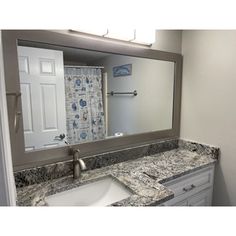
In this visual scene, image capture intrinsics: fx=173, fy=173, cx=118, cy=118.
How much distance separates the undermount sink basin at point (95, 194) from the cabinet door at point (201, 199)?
0.57 meters

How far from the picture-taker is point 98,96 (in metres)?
1.22

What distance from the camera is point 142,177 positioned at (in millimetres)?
1066

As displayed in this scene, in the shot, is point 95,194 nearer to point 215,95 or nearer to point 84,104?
point 84,104

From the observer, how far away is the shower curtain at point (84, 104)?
110 centimetres

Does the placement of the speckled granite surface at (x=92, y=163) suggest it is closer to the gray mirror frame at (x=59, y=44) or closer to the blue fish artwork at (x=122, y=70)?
the gray mirror frame at (x=59, y=44)

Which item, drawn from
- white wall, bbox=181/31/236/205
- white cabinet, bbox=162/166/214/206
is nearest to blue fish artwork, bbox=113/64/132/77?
white wall, bbox=181/31/236/205

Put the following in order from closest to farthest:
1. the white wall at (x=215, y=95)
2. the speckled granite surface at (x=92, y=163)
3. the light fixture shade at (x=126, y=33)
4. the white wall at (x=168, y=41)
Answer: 1. the speckled granite surface at (x=92, y=163)
2. the light fixture shade at (x=126, y=33)
3. the white wall at (x=215, y=95)
4. the white wall at (x=168, y=41)

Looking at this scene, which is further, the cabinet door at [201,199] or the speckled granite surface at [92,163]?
the cabinet door at [201,199]

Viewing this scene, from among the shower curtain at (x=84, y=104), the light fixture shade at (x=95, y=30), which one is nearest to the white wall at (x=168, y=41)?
the light fixture shade at (x=95, y=30)

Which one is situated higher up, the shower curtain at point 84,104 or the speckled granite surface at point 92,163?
the shower curtain at point 84,104

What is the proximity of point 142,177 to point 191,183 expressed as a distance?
15.9 inches

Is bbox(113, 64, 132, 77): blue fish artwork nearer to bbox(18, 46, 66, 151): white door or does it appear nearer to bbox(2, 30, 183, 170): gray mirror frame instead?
bbox(2, 30, 183, 170): gray mirror frame
